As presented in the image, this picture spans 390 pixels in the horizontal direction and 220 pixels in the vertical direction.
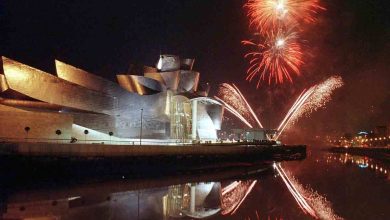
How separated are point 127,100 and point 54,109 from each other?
699 centimetres

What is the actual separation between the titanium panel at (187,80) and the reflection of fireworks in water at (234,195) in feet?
75.7

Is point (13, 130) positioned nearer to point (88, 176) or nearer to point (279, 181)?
point (88, 176)

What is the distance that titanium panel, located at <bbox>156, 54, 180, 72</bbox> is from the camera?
1697 inches

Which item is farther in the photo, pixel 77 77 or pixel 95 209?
pixel 77 77

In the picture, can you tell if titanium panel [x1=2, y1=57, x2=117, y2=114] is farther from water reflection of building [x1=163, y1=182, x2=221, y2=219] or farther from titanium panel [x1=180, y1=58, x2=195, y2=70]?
titanium panel [x1=180, y1=58, x2=195, y2=70]

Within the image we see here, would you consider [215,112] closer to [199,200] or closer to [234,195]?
[234,195]

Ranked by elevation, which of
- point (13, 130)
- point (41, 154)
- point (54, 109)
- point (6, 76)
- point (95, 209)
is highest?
point (6, 76)

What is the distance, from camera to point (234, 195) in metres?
17.0

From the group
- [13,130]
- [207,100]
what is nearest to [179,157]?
[13,130]

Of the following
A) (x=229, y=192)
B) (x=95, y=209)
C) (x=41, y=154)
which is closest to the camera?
(x=95, y=209)

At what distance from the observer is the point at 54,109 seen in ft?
92.7

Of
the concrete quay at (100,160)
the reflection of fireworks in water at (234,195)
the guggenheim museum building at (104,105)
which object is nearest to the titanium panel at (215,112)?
the guggenheim museum building at (104,105)

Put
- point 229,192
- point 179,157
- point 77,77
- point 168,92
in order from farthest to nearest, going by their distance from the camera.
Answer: point 168,92, point 77,77, point 179,157, point 229,192

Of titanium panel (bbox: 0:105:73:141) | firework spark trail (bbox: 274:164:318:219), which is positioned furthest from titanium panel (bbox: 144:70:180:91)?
firework spark trail (bbox: 274:164:318:219)
